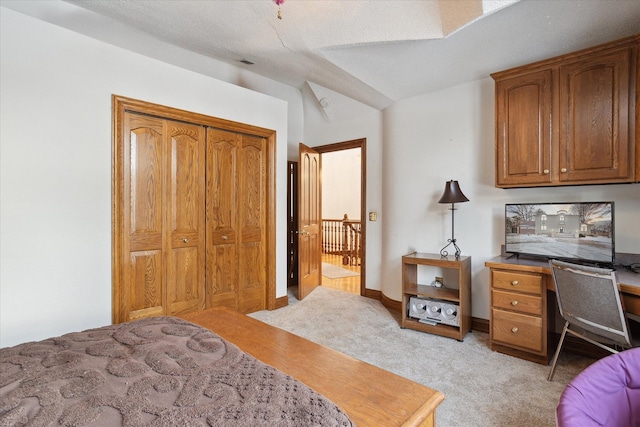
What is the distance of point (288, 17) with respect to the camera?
8.44 feet

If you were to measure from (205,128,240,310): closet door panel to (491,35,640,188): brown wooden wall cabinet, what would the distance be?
2672 mm

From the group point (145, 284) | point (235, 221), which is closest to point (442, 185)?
point (235, 221)

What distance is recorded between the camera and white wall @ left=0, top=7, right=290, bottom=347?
84.5 inches

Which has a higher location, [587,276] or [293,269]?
[587,276]

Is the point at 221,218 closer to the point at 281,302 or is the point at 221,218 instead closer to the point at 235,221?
the point at 235,221

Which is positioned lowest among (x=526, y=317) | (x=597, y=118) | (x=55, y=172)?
(x=526, y=317)

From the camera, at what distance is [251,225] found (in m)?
3.65

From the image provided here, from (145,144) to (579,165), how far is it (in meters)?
3.62

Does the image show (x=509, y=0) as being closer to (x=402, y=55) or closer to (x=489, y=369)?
(x=402, y=55)

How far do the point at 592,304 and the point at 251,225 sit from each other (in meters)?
3.06

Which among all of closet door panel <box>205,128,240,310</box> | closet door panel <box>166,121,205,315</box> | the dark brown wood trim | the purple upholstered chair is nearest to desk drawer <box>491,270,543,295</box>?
the purple upholstered chair

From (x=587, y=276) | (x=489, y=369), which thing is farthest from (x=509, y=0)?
(x=489, y=369)

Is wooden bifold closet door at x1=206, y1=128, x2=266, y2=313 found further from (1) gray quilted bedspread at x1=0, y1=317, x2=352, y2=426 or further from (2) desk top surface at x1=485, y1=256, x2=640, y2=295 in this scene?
(2) desk top surface at x1=485, y1=256, x2=640, y2=295

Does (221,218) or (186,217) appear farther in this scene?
(221,218)
